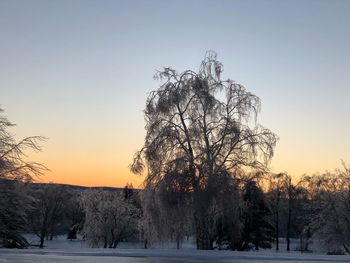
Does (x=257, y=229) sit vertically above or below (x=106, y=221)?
above

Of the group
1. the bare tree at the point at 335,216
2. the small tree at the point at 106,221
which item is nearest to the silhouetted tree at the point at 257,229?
the bare tree at the point at 335,216

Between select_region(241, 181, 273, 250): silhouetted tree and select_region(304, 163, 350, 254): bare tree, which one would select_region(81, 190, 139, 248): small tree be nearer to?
select_region(241, 181, 273, 250): silhouetted tree

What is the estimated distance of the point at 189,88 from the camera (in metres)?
32.0

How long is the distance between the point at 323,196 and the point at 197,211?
25825mm

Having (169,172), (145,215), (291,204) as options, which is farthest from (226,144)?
(291,204)

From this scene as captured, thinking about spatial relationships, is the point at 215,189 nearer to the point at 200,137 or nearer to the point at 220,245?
the point at 200,137

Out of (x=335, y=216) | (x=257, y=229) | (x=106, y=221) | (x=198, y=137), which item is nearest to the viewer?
(x=198, y=137)

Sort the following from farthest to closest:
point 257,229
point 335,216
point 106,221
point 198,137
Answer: point 257,229 < point 106,221 < point 335,216 < point 198,137

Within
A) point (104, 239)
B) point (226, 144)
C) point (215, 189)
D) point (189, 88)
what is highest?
point (189, 88)

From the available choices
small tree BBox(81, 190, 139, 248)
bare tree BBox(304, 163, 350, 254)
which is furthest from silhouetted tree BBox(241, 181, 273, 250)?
small tree BBox(81, 190, 139, 248)

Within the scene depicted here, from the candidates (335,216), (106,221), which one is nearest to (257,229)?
(335,216)

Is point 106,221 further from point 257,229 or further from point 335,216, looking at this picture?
point 335,216

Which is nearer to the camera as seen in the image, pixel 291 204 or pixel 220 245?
pixel 220 245

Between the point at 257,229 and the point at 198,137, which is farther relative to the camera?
the point at 257,229
